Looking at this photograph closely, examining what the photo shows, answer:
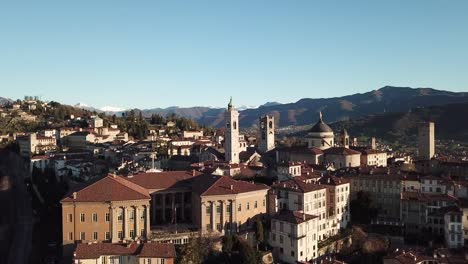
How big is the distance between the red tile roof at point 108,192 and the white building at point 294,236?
12.2 meters

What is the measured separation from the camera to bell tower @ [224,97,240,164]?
2857 inches

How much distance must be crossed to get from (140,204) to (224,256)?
869 cm

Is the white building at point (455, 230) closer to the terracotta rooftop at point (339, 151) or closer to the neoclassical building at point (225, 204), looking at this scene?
the neoclassical building at point (225, 204)

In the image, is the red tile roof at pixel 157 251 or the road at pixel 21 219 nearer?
the red tile roof at pixel 157 251

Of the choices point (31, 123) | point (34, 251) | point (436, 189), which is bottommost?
point (34, 251)

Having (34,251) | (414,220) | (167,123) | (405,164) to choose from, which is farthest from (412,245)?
(167,123)

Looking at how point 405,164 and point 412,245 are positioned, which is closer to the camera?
point 412,245

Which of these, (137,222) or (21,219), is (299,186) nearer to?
(137,222)

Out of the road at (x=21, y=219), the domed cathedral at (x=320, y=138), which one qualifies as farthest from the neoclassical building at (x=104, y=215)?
the domed cathedral at (x=320, y=138)

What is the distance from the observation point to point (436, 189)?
59969 millimetres

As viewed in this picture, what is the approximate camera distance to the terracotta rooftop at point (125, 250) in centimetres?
4084

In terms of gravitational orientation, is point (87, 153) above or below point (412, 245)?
above

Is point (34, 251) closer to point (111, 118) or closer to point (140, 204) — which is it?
point (140, 204)

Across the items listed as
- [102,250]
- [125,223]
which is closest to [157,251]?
[102,250]
